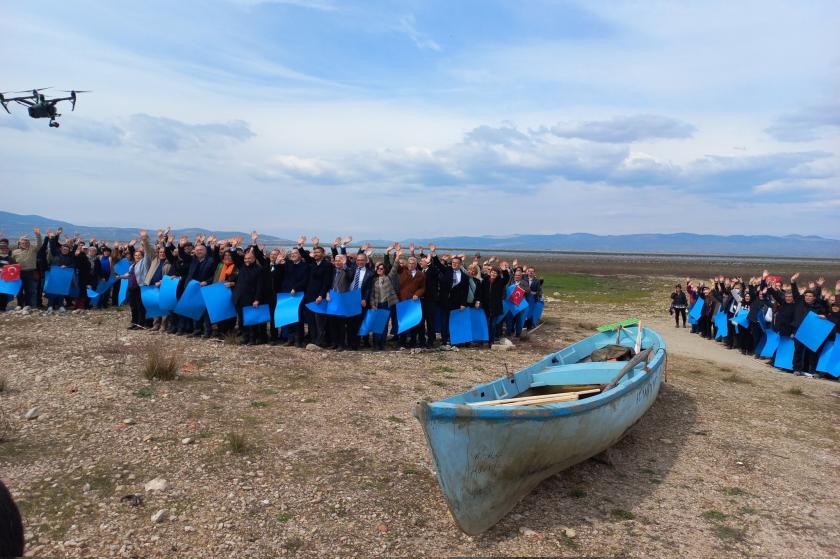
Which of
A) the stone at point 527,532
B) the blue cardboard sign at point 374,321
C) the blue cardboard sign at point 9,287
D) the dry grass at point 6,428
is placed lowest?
the stone at point 527,532

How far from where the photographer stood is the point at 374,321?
43.3 ft

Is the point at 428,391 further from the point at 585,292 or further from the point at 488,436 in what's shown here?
the point at 585,292

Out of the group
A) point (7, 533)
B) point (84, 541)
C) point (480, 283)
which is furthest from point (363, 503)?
point (480, 283)

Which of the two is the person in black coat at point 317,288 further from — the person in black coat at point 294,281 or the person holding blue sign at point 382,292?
the person holding blue sign at point 382,292

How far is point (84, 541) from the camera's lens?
524cm

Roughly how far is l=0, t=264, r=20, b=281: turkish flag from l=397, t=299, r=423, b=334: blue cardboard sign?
1037cm

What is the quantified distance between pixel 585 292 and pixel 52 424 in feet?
102

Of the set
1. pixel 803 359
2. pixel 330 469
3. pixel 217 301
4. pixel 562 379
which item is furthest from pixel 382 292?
pixel 803 359

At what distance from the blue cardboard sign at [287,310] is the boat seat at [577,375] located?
19.3ft

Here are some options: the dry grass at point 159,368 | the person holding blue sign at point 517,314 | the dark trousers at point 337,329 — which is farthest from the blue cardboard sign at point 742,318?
the dry grass at point 159,368

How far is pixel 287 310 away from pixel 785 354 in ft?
39.2

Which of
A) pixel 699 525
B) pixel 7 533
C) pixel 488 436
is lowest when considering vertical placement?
→ pixel 699 525

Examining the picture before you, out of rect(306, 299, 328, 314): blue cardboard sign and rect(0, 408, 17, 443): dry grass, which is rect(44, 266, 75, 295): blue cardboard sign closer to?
rect(306, 299, 328, 314): blue cardboard sign

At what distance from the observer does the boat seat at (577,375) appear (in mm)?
9000
